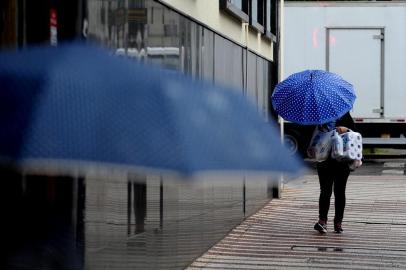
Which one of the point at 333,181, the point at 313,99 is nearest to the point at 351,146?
the point at 333,181

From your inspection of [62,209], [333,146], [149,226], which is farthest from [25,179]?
Result: [333,146]

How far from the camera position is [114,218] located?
5.46 meters

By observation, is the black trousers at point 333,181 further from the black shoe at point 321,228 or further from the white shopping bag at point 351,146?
the white shopping bag at point 351,146

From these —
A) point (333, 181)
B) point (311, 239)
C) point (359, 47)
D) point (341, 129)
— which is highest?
point (359, 47)

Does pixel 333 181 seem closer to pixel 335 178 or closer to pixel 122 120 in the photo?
pixel 335 178

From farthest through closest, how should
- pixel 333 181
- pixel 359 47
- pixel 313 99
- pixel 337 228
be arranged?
pixel 359 47 → pixel 337 228 → pixel 333 181 → pixel 313 99

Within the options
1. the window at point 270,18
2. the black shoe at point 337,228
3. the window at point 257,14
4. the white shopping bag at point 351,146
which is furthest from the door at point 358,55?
the white shopping bag at point 351,146

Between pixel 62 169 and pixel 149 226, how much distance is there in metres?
3.72

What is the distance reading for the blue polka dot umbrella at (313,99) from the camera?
28.8ft

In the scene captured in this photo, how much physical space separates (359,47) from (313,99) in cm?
1369

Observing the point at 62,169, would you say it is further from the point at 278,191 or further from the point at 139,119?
the point at 278,191

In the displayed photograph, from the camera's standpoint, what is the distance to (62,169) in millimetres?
2559

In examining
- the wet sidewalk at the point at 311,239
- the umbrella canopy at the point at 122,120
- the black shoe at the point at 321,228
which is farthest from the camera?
the black shoe at the point at 321,228

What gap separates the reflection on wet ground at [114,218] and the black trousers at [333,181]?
3.23 ft
